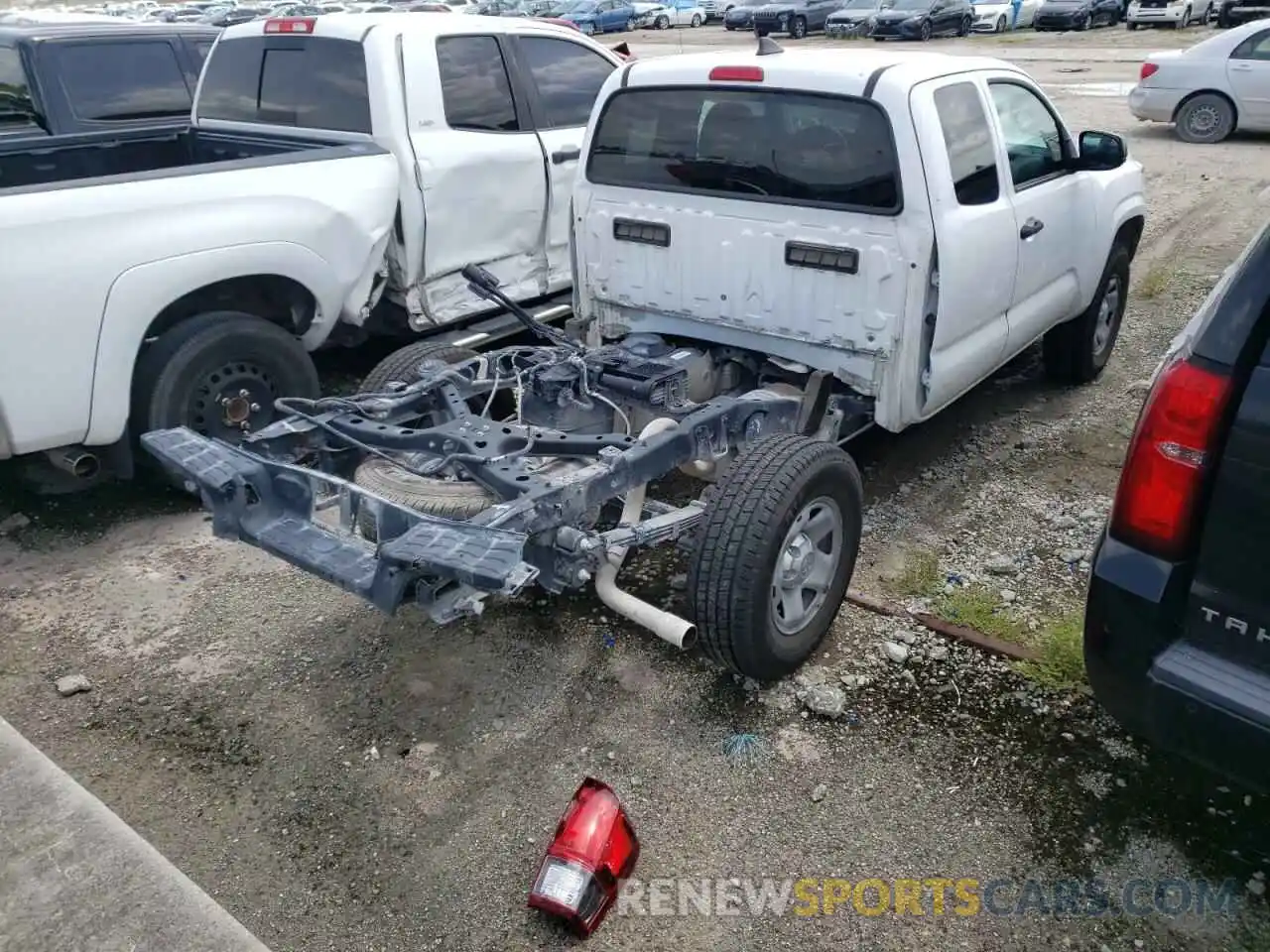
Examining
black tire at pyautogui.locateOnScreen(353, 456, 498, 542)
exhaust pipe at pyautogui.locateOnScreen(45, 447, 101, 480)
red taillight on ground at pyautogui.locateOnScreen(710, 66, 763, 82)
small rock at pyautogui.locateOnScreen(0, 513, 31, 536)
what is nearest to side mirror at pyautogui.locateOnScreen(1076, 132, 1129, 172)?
red taillight on ground at pyautogui.locateOnScreen(710, 66, 763, 82)

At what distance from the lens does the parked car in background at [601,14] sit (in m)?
34.1

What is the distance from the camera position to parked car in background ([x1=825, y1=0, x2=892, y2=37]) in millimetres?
28550

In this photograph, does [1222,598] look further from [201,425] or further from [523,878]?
[201,425]

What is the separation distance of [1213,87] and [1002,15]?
60.6 ft

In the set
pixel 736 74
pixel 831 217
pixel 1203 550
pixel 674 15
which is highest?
pixel 736 74

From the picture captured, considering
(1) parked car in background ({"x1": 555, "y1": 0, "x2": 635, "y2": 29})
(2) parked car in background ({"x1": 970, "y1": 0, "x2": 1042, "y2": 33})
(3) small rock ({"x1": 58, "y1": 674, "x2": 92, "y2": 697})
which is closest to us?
(3) small rock ({"x1": 58, "y1": 674, "x2": 92, "y2": 697})

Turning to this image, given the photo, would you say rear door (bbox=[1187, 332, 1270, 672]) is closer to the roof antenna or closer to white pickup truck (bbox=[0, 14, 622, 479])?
the roof antenna

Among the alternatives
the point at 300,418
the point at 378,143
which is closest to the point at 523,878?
the point at 300,418

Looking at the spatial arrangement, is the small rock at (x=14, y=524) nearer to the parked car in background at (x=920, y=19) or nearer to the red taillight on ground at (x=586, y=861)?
the red taillight on ground at (x=586, y=861)

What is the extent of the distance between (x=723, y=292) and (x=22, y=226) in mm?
2709

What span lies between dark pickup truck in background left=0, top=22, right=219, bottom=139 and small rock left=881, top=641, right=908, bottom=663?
18.6 ft

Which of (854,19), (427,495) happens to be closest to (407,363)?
(427,495)

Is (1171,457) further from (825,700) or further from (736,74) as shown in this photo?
(736,74)

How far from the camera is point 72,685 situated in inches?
146
